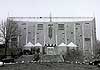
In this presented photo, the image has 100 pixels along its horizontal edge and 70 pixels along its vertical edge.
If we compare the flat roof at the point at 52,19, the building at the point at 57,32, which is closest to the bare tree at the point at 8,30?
the building at the point at 57,32

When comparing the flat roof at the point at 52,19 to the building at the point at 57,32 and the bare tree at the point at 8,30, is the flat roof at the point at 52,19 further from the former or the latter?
the bare tree at the point at 8,30

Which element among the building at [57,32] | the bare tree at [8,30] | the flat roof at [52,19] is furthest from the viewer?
the flat roof at [52,19]

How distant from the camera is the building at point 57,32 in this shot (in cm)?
5362

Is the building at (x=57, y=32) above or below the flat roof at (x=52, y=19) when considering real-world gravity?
below

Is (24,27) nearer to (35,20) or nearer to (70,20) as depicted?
(35,20)

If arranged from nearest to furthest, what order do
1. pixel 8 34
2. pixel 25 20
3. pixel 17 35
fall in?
pixel 8 34
pixel 17 35
pixel 25 20

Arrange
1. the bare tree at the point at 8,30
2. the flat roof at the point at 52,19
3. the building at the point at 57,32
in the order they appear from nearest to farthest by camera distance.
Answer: the bare tree at the point at 8,30 < the building at the point at 57,32 < the flat roof at the point at 52,19

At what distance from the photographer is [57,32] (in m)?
54.4

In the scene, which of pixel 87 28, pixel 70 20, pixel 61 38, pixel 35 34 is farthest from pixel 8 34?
pixel 87 28

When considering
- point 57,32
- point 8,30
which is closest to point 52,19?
point 57,32

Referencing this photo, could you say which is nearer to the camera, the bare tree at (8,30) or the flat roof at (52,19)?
the bare tree at (8,30)

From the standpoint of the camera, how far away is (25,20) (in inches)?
2192

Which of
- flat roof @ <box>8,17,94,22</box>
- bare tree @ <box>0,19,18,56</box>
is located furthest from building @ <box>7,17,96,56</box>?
A: bare tree @ <box>0,19,18,56</box>

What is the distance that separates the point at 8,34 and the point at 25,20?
11.5m
